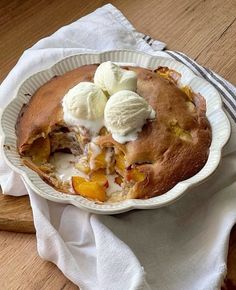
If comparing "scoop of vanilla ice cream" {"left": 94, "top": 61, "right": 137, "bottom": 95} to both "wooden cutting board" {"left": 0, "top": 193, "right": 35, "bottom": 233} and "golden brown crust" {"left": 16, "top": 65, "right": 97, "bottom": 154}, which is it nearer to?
"golden brown crust" {"left": 16, "top": 65, "right": 97, "bottom": 154}

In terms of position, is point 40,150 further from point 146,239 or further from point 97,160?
point 146,239

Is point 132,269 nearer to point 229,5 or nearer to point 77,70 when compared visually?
point 77,70

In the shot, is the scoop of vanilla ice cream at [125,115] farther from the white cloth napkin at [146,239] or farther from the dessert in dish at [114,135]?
the white cloth napkin at [146,239]

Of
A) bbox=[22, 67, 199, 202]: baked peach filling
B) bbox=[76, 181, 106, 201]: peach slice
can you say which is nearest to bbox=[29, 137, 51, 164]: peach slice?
bbox=[22, 67, 199, 202]: baked peach filling

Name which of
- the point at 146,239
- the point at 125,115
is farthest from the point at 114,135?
the point at 146,239

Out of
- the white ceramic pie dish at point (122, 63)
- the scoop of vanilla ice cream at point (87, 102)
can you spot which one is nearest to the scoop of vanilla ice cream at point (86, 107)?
the scoop of vanilla ice cream at point (87, 102)
